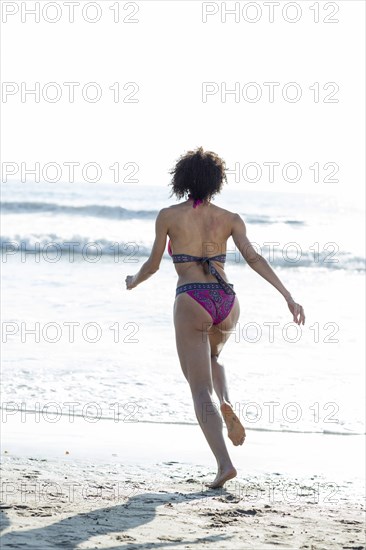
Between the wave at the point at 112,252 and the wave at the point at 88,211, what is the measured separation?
316 inches

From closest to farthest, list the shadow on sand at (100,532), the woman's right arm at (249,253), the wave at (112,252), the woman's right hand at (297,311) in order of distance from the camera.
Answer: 1. the shadow on sand at (100,532)
2. the woman's right hand at (297,311)
3. the woman's right arm at (249,253)
4. the wave at (112,252)

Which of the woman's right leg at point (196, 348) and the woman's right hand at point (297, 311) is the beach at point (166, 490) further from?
the woman's right hand at point (297, 311)

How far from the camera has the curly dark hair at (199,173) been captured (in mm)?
4785

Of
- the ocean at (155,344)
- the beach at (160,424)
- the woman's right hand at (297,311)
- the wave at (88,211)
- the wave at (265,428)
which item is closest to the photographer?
the beach at (160,424)

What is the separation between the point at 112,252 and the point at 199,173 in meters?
20.8

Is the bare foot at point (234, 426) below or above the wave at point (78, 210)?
below

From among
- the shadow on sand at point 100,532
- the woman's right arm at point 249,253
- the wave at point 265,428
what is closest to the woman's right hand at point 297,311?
the woman's right arm at point 249,253

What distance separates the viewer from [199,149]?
4812 millimetres

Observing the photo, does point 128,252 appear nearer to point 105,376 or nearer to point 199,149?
point 105,376

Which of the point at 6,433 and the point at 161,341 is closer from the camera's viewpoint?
the point at 6,433

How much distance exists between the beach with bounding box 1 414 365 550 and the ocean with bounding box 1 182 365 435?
56cm

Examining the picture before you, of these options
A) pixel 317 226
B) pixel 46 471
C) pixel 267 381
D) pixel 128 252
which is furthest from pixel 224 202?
pixel 46 471

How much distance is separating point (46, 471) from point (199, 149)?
2009mm

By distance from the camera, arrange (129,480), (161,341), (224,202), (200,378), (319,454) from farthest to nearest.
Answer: (224,202)
(161,341)
(319,454)
(129,480)
(200,378)
